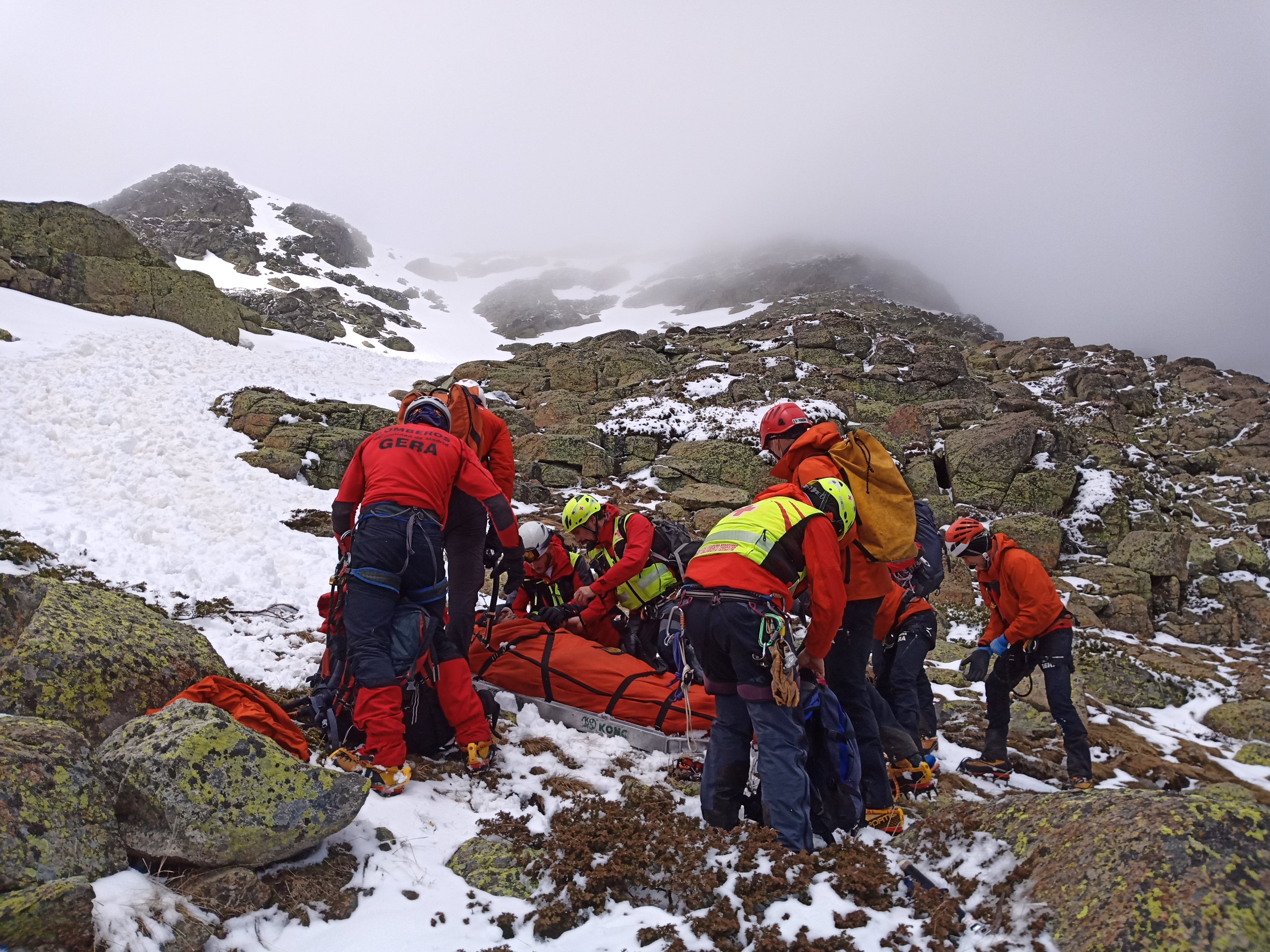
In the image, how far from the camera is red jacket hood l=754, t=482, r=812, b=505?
4.25m

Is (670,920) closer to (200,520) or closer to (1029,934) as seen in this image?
(1029,934)

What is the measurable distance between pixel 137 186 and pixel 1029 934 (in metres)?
124

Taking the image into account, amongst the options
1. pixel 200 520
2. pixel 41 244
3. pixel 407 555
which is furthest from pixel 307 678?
pixel 41 244

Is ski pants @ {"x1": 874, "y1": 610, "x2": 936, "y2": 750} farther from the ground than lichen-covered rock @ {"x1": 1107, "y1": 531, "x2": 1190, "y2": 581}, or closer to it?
farther from the ground

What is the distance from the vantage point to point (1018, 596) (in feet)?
21.7

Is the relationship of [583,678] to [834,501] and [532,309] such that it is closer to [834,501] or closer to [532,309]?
[834,501]

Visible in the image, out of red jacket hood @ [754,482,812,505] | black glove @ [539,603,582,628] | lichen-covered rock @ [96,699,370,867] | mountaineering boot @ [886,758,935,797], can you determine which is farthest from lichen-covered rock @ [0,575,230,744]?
mountaineering boot @ [886,758,935,797]

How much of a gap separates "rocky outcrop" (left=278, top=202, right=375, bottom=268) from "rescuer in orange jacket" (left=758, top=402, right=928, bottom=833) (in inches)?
3441

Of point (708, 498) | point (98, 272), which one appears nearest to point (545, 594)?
point (708, 498)

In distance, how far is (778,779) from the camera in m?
3.71

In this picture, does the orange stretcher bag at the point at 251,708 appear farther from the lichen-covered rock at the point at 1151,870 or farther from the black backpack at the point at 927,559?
the black backpack at the point at 927,559

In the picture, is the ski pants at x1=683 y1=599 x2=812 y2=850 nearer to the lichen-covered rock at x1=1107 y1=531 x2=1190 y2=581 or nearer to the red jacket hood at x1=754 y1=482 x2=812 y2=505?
the red jacket hood at x1=754 y1=482 x2=812 y2=505

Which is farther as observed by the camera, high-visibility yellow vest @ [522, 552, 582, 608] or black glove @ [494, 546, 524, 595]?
high-visibility yellow vest @ [522, 552, 582, 608]

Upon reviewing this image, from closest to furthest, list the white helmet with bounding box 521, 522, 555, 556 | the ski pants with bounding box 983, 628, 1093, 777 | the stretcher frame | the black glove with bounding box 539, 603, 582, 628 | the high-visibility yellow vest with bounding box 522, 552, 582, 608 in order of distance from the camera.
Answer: the stretcher frame, the ski pants with bounding box 983, 628, 1093, 777, the black glove with bounding box 539, 603, 582, 628, the white helmet with bounding box 521, 522, 555, 556, the high-visibility yellow vest with bounding box 522, 552, 582, 608
